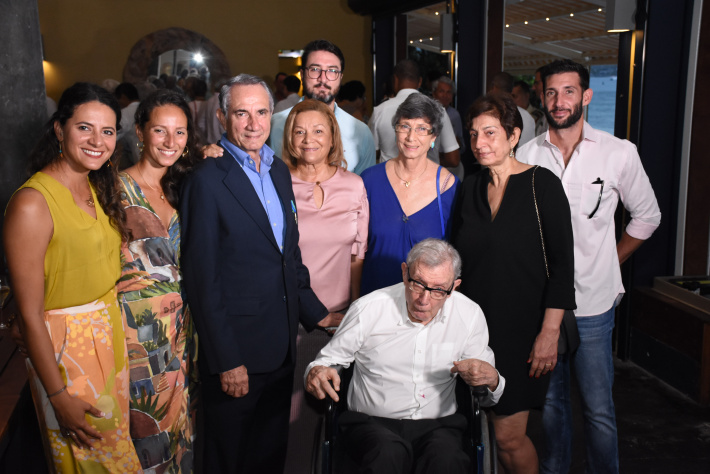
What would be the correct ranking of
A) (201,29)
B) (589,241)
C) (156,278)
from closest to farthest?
(156,278), (589,241), (201,29)

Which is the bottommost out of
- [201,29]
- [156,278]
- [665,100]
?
[156,278]

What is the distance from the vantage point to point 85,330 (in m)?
1.98

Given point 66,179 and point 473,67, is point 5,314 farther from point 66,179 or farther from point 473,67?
point 473,67

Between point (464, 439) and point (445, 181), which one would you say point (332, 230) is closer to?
point (445, 181)

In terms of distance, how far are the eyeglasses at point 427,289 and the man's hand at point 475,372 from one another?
0.23m

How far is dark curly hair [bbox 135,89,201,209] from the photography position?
224 centimetres

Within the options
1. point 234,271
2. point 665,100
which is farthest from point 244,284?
point 665,100

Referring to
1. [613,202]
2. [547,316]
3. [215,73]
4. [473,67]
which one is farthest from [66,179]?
[215,73]

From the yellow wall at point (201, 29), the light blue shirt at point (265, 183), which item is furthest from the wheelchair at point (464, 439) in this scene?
the yellow wall at point (201, 29)

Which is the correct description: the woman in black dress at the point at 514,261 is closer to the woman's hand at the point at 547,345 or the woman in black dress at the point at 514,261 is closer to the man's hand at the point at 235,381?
the woman's hand at the point at 547,345

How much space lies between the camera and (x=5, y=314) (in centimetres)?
282

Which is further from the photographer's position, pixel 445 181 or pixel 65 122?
pixel 445 181

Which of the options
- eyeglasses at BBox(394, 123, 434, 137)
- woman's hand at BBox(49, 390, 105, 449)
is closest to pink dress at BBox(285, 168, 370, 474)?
eyeglasses at BBox(394, 123, 434, 137)

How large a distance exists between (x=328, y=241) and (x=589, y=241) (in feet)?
3.44
